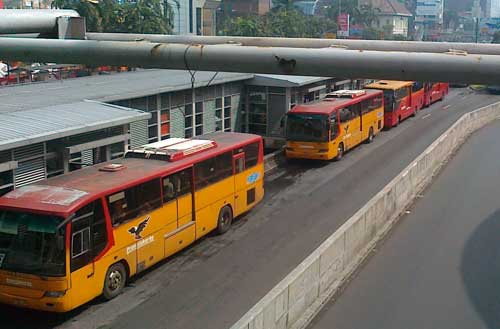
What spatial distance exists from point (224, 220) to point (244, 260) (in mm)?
2411

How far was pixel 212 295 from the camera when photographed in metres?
13.5

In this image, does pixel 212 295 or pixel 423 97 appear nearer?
pixel 212 295

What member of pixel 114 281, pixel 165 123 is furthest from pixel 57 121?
pixel 165 123

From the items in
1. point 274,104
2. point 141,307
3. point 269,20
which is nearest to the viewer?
point 141,307

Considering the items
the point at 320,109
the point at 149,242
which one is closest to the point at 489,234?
the point at 149,242

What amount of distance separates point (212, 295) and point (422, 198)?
9667mm

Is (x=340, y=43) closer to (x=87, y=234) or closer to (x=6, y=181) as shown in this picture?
(x=87, y=234)

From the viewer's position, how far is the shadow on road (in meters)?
12.5

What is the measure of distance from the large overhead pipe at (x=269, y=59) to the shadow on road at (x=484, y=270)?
622 centimetres

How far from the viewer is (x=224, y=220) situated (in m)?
17.7

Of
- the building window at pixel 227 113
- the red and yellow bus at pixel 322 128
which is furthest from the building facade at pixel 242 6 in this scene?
the red and yellow bus at pixel 322 128

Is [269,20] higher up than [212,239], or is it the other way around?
[269,20]

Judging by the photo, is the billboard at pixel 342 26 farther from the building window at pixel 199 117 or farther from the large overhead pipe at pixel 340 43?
the large overhead pipe at pixel 340 43

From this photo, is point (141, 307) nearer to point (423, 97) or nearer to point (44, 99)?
point (44, 99)
